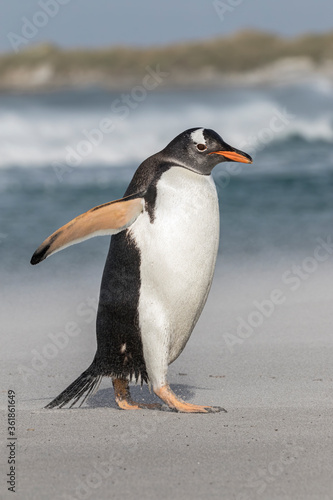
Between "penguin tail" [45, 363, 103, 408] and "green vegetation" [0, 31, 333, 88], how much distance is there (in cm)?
3162

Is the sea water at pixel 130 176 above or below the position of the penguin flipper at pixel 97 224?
below

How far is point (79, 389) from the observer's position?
327 centimetres

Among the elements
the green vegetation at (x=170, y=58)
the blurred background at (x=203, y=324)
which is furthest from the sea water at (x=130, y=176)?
the green vegetation at (x=170, y=58)

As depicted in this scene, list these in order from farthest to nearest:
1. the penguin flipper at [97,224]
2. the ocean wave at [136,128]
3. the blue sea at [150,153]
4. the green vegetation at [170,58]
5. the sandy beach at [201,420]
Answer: the green vegetation at [170,58] < the ocean wave at [136,128] < the blue sea at [150,153] < the penguin flipper at [97,224] < the sandy beach at [201,420]

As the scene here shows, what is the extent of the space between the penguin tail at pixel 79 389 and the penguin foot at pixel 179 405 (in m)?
0.27

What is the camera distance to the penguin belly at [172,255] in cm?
311

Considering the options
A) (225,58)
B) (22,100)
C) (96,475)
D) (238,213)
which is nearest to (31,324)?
(96,475)

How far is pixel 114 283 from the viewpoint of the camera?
10.5ft

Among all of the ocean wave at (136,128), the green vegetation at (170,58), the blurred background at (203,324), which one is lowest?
the green vegetation at (170,58)

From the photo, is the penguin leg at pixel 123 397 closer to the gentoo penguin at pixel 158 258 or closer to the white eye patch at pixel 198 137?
the gentoo penguin at pixel 158 258

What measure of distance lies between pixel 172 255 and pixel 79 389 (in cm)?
65

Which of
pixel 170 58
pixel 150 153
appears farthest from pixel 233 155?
pixel 170 58

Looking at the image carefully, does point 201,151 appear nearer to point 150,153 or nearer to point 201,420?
point 201,420

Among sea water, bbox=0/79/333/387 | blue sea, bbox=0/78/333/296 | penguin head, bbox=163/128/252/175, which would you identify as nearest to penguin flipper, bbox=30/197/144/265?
penguin head, bbox=163/128/252/175
